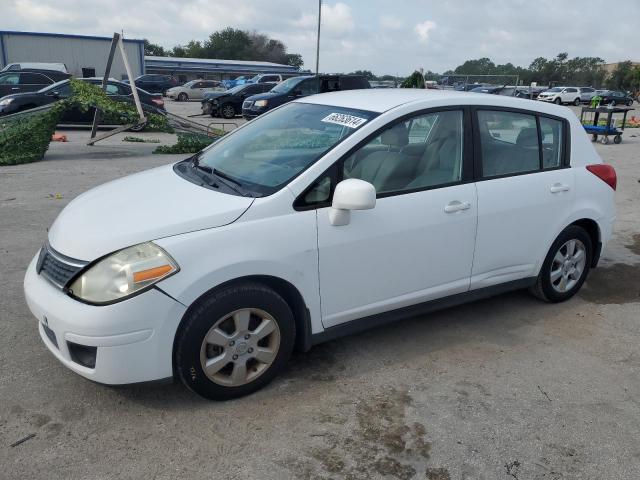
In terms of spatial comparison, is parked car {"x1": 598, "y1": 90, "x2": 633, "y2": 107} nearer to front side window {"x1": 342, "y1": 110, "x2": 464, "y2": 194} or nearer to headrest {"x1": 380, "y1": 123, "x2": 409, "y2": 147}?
front side window {"x1": 342, "y1": 110, "x2": 464, "y2": 194}

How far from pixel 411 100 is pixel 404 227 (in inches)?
34.9

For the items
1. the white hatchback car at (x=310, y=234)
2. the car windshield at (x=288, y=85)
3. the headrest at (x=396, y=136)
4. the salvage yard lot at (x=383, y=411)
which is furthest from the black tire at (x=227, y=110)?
the headrest at (x=396, y=136)

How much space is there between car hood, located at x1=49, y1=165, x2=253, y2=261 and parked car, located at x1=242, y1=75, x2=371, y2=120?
48.3ft

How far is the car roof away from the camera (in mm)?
3686

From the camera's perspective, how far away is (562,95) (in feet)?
145

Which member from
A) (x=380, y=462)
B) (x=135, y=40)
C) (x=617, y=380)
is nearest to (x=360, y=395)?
(x=380, y=462)

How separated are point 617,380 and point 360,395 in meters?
1.64

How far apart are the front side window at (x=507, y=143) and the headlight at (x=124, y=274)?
2.30m

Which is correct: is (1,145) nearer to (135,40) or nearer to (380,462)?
(380,462)

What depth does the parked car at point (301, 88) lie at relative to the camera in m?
17.9

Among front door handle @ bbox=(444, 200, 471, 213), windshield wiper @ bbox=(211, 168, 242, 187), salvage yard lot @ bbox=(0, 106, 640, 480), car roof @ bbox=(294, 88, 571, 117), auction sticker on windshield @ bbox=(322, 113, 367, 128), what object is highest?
car roof @ bbox=(294, 88, 571, 117)

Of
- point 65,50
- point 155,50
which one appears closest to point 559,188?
point 65,50

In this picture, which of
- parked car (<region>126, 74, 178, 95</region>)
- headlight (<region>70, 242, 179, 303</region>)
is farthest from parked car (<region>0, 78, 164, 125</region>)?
parked car (<region>126, 74, 178, 95</region>)

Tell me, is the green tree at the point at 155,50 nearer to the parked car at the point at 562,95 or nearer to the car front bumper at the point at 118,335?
the parked car at the point at 562,95
